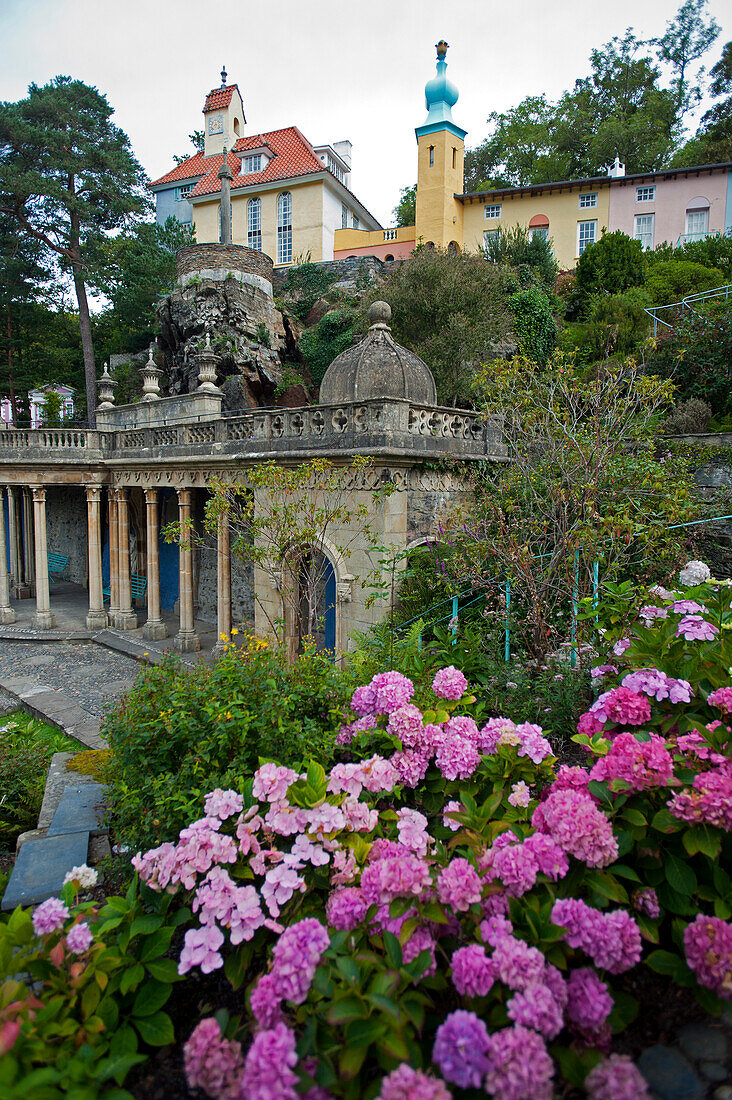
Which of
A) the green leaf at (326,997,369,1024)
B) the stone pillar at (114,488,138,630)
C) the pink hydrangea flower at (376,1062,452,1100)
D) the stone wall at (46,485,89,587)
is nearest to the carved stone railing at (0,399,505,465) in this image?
the stone pillar at (114,488,138,630)

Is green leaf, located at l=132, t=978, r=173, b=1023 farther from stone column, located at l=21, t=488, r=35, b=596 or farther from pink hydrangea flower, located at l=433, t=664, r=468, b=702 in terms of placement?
stone column, located at l=21, t=488, r=35, b=596

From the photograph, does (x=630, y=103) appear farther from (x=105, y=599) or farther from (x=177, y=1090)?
(x=177, y=1090)

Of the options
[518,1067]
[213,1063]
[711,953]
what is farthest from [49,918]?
[711,953]

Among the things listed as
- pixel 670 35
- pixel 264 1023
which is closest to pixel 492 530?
pixel 264 1023

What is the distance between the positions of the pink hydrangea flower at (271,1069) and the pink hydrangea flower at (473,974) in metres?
0.55

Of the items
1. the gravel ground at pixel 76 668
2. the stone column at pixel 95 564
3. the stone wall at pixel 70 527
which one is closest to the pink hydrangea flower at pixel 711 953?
the gravel ground at pixel 76 668

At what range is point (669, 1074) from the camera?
1.86 metres

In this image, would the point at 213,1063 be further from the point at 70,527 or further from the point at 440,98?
the point at 440,98

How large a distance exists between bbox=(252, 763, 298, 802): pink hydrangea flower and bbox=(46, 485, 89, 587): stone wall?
2318 centimetres

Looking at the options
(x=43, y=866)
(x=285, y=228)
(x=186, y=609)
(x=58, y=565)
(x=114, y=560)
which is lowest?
(x=186, y=609)

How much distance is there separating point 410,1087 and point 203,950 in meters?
0.98

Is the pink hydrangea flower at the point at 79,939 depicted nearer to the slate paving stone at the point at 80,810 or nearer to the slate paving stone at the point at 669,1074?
the slate paving stone at the point at 669,1074

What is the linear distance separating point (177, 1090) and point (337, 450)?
7.79m

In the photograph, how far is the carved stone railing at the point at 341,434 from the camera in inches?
344
